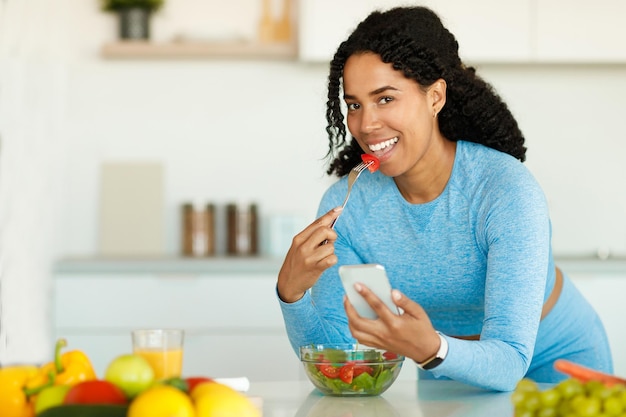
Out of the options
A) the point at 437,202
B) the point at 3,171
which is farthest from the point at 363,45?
the point at 3,171

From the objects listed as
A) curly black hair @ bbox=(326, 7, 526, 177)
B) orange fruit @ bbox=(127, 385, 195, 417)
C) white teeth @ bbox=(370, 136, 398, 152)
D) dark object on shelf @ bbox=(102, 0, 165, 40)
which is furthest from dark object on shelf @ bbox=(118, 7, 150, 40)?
orange fruit @ bbox=(127, 385, 195, 417)

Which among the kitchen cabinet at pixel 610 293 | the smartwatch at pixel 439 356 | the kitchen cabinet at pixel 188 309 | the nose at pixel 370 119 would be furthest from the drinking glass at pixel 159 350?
the kitchen cabinet at pixel 610 293

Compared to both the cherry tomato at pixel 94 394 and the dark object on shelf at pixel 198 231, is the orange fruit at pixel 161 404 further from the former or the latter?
the dark object on shelf at pixel 198 231

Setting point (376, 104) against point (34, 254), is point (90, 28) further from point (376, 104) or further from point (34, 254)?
point (376, 104)

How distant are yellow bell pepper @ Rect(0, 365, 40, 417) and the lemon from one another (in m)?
0.21

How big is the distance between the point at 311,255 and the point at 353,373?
1.13 ft

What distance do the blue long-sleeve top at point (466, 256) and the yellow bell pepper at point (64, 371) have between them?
726mm

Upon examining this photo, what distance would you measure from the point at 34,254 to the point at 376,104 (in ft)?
6.37

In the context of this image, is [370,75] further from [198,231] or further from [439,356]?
[198,231]

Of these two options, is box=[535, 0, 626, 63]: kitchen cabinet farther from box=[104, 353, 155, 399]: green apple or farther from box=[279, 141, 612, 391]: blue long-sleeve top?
box=[104, 353, 155, 399]: green apple

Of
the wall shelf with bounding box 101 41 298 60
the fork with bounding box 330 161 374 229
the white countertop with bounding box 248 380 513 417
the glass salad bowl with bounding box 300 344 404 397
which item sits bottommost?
the white countertop with bounding box 248 380 513 417

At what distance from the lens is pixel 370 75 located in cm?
183

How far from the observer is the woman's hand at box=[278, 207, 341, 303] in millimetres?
1713

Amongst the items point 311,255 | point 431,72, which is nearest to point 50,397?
point 311,255
